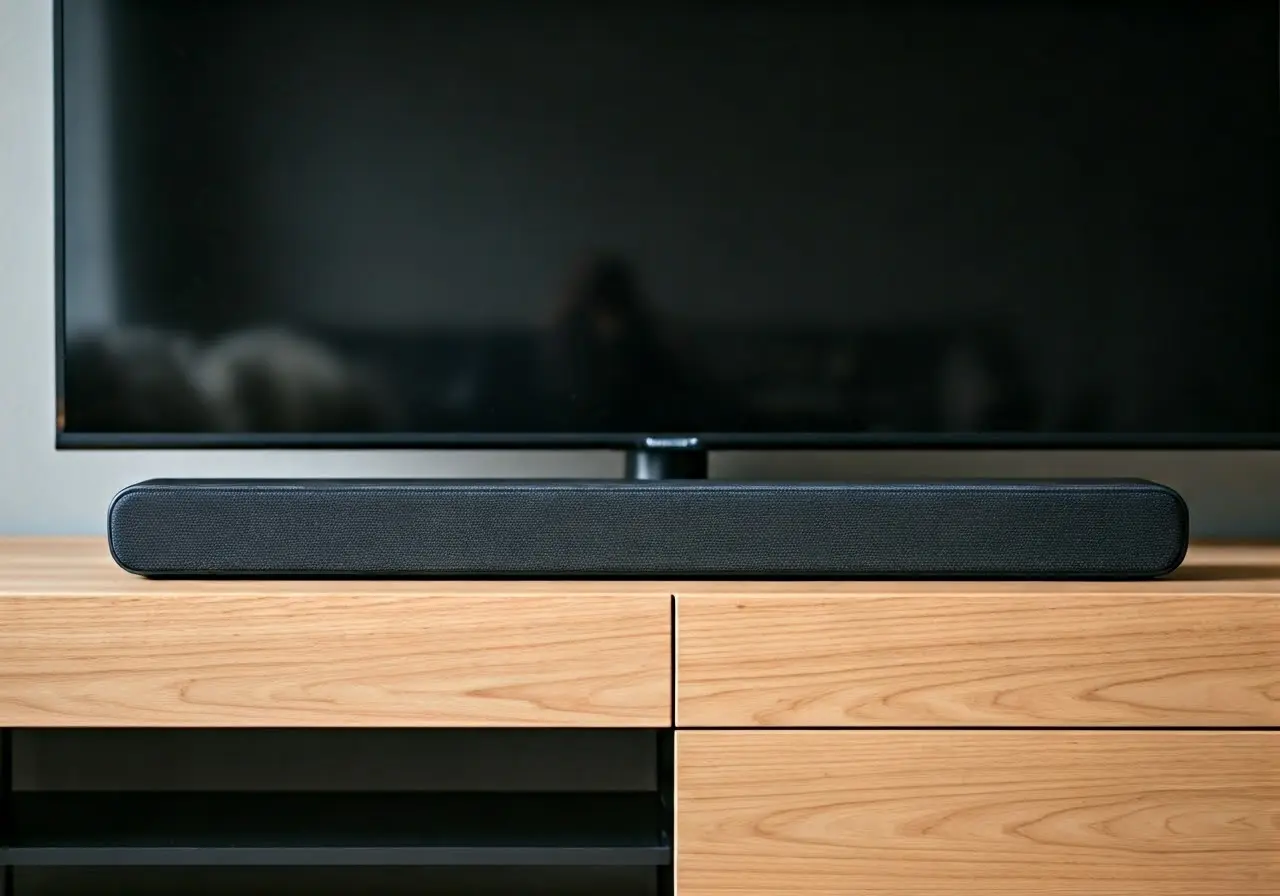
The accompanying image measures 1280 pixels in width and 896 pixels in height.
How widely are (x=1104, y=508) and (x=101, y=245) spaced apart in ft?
3.46

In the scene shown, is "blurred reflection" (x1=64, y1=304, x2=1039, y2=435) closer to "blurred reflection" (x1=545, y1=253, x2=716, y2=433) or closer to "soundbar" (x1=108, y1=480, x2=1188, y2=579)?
"blurred reflection" (x1=545, y1=253, x2=716, y2=433)

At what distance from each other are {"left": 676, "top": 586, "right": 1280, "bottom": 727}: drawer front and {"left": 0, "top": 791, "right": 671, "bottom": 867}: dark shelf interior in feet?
0.62

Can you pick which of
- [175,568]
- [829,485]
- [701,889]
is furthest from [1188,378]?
[175,568]

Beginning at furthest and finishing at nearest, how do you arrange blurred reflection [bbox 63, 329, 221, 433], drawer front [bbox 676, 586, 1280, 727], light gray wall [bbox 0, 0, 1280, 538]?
light gray wall [bbox 0, 0, 1280, 538]
blurred reflection [bbox 63, 329, 221, 433]
drawer front [bbox 676, 586, 1280, 727]

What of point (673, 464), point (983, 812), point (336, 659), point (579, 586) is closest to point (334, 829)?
point (336, 659)

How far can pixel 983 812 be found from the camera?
947 mm

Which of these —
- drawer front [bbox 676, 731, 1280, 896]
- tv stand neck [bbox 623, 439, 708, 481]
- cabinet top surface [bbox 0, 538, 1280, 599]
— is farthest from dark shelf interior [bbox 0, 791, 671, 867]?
tv stand neck [bbox 623, 439, 708, 481]

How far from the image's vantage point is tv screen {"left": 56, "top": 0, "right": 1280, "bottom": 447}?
120 centimetres

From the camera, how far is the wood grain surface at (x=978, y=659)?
3.08 feet

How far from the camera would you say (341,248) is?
1209 mm

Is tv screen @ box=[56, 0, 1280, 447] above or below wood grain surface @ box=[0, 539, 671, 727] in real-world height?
above

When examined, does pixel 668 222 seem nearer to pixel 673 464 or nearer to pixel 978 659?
pixel 673 464

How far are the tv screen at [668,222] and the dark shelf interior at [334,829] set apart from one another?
15.1 inches

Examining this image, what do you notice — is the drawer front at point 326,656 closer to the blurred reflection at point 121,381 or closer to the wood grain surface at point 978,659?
the wood grain surface at point 978,659
